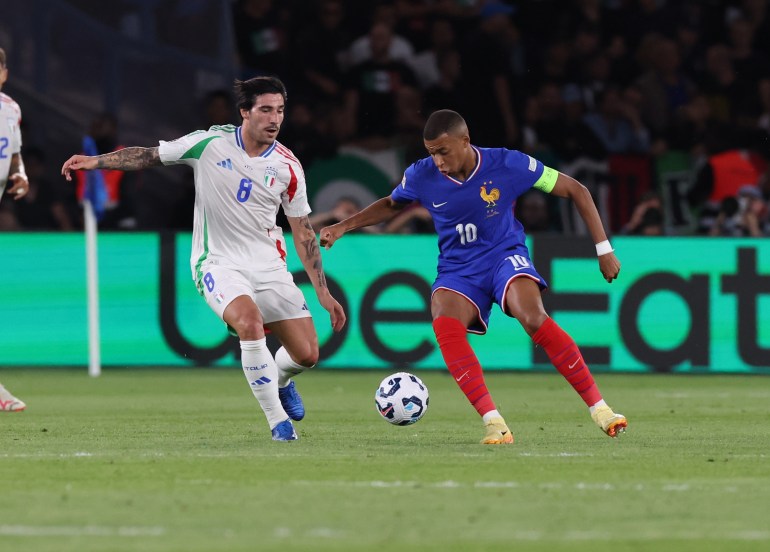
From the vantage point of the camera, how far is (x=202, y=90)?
1812 centimetres

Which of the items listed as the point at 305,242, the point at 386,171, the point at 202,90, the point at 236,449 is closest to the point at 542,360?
the point at 386,171

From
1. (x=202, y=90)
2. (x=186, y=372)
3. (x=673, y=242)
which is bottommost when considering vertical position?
(x=186, y=372)

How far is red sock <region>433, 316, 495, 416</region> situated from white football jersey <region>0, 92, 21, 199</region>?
4.03 m

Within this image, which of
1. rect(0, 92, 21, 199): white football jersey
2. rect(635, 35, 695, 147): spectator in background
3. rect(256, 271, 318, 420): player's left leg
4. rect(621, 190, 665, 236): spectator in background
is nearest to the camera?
rect(256, 271, 318, 420): player's left leg

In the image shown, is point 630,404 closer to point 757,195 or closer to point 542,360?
point 542,360

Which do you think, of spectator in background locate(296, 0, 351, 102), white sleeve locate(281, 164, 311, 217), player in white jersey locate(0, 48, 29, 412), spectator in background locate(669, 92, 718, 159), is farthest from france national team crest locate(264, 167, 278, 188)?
spectator in background locate(669, 92, 718, 159)

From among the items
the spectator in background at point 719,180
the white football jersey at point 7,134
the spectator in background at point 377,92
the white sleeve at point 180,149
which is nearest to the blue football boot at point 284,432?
the white sleeve at point 180,149

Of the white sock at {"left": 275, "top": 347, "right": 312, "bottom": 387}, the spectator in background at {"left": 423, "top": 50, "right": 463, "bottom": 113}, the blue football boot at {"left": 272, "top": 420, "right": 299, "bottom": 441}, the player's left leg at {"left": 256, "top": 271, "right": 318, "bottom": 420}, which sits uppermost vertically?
the spectator in background at {"left": 423, "top": 50, "right": 463, "bottom": 113}

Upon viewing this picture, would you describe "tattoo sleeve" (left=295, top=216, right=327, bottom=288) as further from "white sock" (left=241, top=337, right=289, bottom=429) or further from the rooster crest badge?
the rooster crest badge

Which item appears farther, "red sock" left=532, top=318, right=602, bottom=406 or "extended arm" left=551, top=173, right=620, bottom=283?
"red sock" left=532, top=318, right=602, bottom=406

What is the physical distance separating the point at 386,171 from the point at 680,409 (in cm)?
673

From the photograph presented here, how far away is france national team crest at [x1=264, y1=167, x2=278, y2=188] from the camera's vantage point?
10031 millimetres

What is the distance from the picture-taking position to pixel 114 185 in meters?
16.5

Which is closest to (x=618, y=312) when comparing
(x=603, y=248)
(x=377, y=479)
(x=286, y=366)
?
(x=286, y=366)
